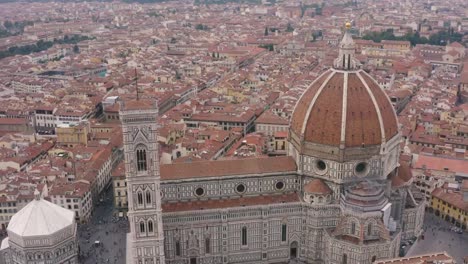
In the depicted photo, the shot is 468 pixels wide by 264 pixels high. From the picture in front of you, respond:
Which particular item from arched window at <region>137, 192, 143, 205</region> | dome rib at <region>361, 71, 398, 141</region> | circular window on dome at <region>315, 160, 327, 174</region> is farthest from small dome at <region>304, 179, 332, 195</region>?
arched window at <region>137, 192, 143, 205</region>

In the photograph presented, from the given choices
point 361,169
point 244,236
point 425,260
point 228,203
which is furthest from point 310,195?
point 425,260

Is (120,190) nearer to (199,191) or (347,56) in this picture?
(199,191)

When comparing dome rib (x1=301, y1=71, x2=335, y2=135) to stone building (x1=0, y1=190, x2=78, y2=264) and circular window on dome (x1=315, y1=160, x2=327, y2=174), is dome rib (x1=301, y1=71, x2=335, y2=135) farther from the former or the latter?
stone building (x1=0, y1=190, x2=78, y2=264)

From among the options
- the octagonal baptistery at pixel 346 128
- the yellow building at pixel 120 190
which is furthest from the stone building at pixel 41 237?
the octagonal baptistery at pixel 346 128

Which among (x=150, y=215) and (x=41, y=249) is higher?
(x=150, y=215)

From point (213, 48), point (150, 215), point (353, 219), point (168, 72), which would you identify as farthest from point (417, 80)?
point (150, 215)

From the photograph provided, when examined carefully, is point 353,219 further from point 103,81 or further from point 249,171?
point 103,81
